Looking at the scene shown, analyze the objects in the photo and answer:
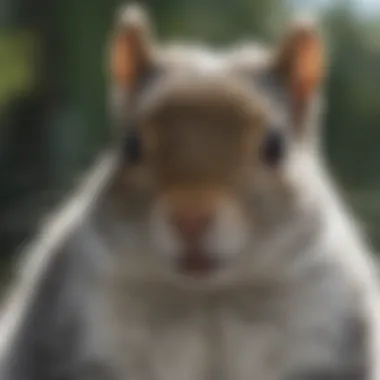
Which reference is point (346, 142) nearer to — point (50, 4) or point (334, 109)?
point (334, 109)

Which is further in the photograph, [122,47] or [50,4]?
[50,4]

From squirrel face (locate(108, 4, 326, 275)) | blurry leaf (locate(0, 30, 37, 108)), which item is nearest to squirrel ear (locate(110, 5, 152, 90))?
squirrel face (locate(108, 4, 326, 275))

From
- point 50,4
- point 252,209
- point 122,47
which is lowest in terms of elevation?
point 252,209

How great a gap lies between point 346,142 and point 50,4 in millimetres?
411

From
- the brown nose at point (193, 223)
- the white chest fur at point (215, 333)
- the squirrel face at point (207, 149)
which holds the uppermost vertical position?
the squirrel face at point (207, 149)

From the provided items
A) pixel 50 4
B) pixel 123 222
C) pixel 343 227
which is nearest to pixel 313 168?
pixel 343 227

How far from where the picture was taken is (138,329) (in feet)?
3.17

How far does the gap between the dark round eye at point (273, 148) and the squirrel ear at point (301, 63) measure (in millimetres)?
45

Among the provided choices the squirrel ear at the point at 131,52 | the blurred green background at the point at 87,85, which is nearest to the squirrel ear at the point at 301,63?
the squirrel ear at the point at 131,52

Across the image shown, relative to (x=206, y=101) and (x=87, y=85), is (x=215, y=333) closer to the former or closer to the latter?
(x=206, y=101)

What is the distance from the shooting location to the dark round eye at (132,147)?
2.99 ft

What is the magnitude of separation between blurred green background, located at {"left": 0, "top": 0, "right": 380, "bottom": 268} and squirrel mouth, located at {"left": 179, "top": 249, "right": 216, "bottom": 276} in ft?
1.50

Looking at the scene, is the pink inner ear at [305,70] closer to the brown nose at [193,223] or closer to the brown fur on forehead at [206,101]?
the brown fur on forehead at [206,101]

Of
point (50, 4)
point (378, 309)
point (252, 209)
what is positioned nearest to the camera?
point (252, 209)
